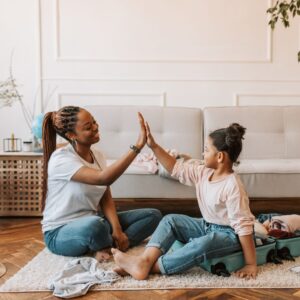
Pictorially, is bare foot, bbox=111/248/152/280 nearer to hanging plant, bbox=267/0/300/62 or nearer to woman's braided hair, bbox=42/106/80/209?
woman's braided hair, bbox=42/106/80/209

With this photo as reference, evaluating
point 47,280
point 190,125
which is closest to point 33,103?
point 190,125

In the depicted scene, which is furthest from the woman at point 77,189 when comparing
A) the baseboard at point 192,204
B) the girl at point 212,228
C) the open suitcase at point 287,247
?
the open suitcase at point 287,247

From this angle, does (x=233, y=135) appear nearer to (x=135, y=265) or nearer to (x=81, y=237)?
(x=135, y=265)

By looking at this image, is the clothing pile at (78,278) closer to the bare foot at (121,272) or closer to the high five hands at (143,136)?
the bare foot at (121,272)

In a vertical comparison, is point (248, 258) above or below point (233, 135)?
below

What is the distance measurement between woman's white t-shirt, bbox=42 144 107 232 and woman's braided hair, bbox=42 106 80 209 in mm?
76

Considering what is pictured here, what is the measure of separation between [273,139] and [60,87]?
1.79 m

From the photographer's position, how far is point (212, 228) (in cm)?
177

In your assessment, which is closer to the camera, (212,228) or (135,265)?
(135,265)

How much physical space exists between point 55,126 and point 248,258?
103 cm

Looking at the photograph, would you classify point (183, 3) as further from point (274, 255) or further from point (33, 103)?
point (274, 255)

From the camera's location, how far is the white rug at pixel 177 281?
157 centimetres

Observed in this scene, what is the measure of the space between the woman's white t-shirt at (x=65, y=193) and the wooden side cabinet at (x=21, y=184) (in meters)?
0.92

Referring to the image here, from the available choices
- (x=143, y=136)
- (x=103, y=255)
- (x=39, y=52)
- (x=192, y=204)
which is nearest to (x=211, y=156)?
(x=143, y=136)
